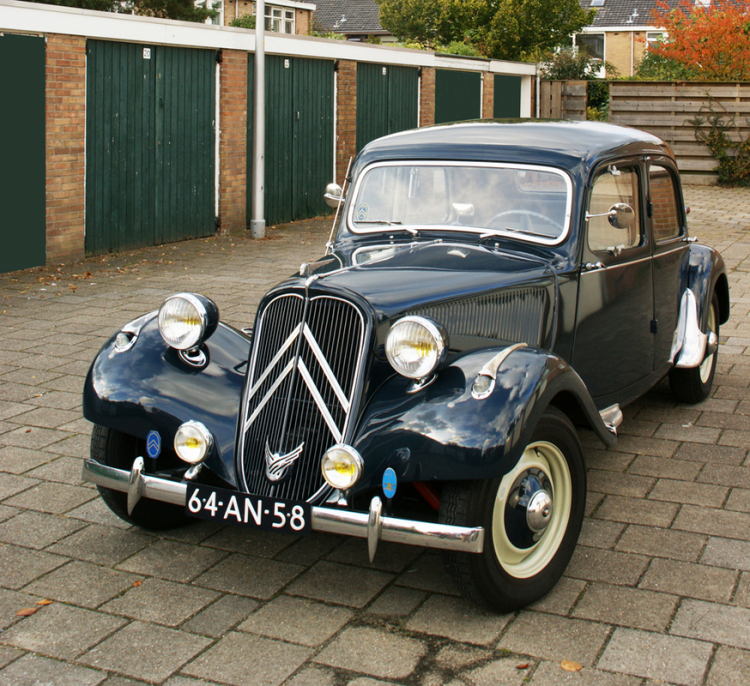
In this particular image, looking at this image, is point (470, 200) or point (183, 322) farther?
point (470, 200)

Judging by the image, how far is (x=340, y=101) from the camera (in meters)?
15.3

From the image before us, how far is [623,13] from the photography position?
46719 mm

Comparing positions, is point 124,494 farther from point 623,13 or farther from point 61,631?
point 623,13

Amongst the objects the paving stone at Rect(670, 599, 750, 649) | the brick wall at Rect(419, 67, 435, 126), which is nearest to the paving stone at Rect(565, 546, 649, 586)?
the paving stone at Rect(670, 599, 750, 649)

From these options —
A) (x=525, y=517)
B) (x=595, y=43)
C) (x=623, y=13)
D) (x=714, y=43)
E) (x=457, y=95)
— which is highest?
(x=623, y=13)

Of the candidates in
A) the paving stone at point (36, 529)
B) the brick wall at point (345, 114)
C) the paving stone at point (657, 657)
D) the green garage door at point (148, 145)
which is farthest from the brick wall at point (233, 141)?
the paving stone at point (657, 657)

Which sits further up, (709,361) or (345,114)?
(345,114)

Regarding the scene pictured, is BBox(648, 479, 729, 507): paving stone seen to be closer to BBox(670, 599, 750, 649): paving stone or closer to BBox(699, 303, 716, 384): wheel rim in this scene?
BBox(670, 599, 750, 649): paving stone

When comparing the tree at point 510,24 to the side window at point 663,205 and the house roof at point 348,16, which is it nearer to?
the house roof at point 348,16

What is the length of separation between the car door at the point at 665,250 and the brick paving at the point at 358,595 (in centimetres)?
60

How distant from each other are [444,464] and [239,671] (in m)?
0.96

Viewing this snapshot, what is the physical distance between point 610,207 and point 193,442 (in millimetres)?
2422

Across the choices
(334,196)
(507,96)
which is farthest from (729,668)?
(507,96)

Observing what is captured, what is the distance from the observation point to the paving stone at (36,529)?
160 inches
